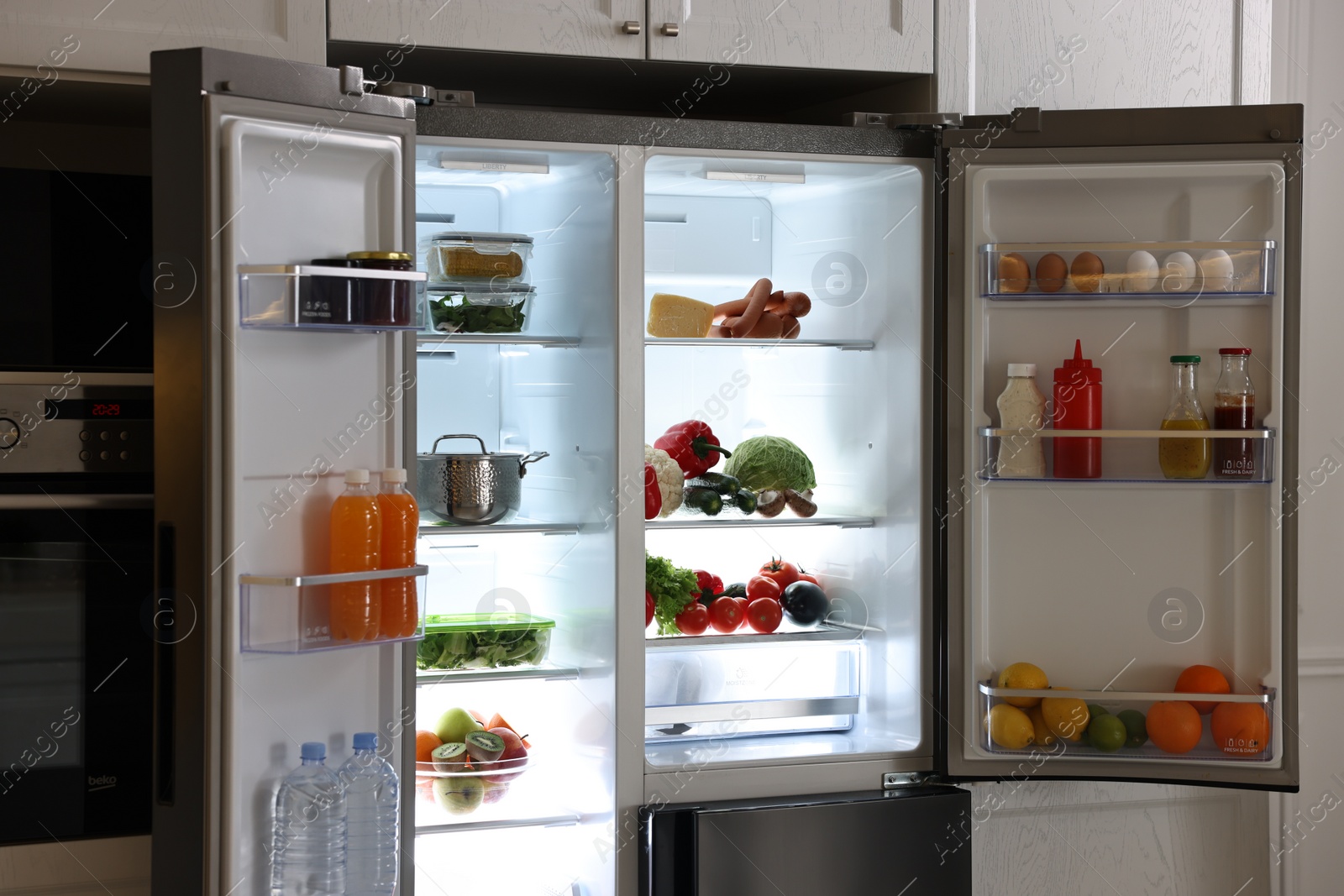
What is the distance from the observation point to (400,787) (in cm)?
184

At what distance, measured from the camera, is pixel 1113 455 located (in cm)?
218

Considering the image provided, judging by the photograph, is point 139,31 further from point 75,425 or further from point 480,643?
point 480,643

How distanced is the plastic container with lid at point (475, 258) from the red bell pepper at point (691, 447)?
1.59 ft

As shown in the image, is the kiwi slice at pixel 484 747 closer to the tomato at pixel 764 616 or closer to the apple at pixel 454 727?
the apple at pixel 454 727

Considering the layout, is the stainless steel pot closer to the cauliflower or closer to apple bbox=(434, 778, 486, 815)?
the cauliflower

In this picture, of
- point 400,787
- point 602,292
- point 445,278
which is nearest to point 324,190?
point 445,278

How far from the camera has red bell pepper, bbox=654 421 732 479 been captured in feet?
7.93

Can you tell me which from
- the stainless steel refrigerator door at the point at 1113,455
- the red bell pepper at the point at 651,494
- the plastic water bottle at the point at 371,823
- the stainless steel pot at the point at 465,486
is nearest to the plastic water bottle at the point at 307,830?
the plastic water bottle at the point at 371,823

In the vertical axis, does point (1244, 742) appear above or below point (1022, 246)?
below

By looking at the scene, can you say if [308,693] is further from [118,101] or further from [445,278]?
[118,101]

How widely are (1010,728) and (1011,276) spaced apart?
2.72 ft

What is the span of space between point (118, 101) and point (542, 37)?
77 centimetres

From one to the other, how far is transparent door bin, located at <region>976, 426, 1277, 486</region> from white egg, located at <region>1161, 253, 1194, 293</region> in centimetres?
26

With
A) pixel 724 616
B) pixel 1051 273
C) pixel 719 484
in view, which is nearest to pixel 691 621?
pixel 724 616
